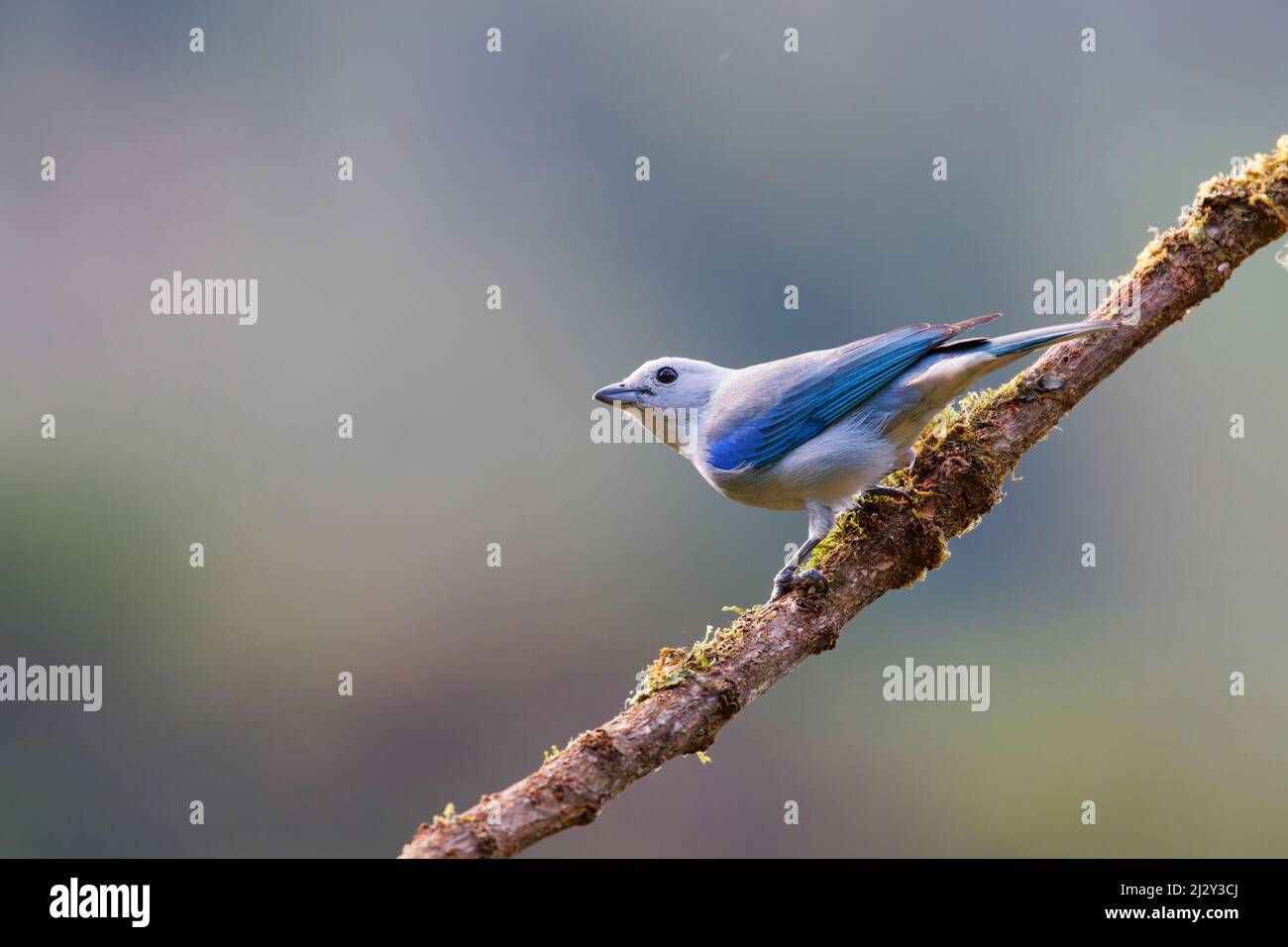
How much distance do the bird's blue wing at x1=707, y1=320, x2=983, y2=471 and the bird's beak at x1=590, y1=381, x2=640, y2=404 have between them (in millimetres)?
494

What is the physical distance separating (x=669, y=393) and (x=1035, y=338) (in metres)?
1.59

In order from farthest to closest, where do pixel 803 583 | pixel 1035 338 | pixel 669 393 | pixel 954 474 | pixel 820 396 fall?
1. pixel 669 393
2. pixel 820 396
3. pixel 954 474
4. pixel 803 583
5. pixel 1035 338

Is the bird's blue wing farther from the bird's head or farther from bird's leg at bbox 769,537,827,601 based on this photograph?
bird's leg at bbox 769,537,827,601

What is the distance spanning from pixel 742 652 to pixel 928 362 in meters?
1.35

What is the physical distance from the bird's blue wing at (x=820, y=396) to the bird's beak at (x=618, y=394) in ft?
1.62

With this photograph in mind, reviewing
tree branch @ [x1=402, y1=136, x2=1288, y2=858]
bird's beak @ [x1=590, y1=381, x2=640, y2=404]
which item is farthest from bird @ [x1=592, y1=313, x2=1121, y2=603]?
bird's beak @ [x1=590, y1=381, x2=640, y2=404]

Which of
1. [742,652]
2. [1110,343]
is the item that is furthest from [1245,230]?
[742,652]

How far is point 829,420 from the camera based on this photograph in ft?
13.8

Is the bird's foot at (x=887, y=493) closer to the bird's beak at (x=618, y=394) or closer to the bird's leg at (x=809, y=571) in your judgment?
the bird's leg at (x=809, y=571)

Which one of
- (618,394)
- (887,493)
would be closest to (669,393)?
(618,394)

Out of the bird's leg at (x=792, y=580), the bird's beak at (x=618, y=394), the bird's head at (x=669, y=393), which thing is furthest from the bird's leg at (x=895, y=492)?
the bird's beak at (x=618, y=394)

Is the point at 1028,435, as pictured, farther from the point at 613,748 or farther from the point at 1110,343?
the point at 613,748

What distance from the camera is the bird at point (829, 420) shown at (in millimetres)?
4000

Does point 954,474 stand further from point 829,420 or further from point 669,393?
point 669,393
